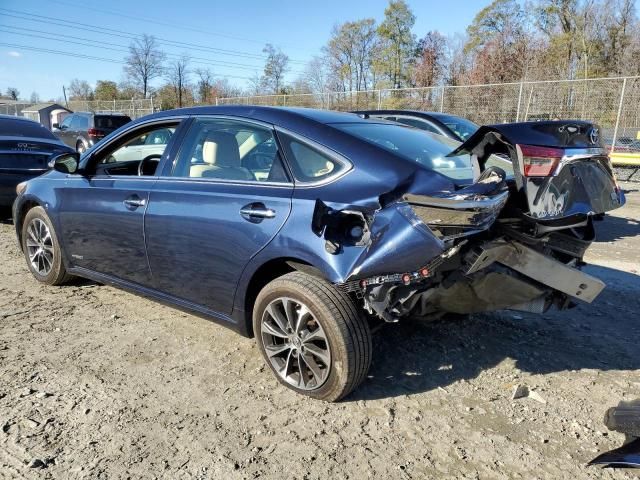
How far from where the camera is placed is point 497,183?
2842 millimetres

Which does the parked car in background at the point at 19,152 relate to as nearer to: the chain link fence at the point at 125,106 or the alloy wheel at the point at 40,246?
the alloy wheel at the point at 40,246

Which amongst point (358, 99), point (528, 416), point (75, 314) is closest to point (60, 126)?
point (358, 99)

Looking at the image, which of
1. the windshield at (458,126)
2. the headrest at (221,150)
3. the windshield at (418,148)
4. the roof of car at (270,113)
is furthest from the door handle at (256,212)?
the windshield at (458,126)

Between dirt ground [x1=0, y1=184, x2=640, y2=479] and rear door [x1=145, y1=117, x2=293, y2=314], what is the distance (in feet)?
1.76

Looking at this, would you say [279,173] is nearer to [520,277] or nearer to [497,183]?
[497,183]

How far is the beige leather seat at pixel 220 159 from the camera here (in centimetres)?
347

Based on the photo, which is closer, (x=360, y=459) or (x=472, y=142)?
(x=360, y=459)

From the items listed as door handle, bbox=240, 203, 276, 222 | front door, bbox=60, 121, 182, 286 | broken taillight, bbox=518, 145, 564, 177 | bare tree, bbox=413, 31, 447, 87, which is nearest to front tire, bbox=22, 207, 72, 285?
front door, bbox=60, 121, 182, 286

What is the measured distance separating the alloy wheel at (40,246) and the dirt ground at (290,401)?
495 millimetres

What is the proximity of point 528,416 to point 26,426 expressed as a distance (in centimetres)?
274

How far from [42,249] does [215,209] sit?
252 cm

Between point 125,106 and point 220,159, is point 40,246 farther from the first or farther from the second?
point 125,106

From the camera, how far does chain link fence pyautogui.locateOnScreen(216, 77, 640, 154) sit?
13.6 meters

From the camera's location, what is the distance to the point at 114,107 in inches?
1505
